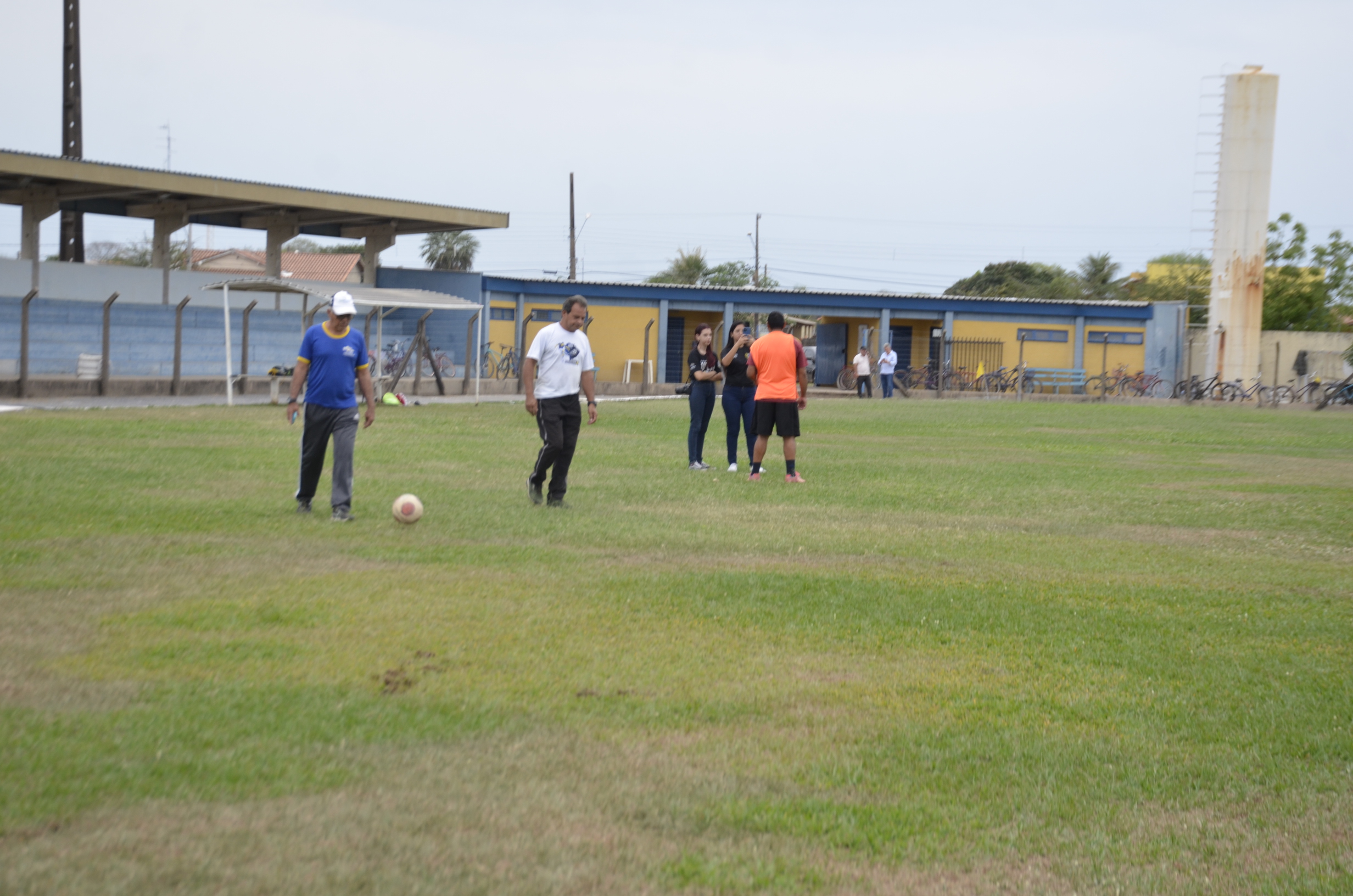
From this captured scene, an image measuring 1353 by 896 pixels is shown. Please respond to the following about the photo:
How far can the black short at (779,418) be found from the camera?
44.3 feet

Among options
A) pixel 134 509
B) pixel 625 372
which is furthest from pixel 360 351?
pixel 625 372

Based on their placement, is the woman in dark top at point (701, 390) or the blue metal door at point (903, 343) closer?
the woman in dark top at point (701, 390)

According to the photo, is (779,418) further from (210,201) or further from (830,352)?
(830,352)

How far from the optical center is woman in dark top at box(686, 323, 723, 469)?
14.8 meters

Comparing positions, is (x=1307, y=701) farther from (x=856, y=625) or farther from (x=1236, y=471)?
(x=1236, y=471)

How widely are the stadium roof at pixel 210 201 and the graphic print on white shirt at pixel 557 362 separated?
23.4 meters

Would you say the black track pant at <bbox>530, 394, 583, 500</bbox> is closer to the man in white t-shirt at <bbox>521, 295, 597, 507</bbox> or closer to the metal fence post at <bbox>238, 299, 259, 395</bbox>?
the man in white t-shirt at <bbox>521, 295, 597, 507</bbox>

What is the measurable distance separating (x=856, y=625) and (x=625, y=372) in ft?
132

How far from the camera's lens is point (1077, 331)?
4947 centimetres

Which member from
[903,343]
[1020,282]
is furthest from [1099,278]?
[903,343]

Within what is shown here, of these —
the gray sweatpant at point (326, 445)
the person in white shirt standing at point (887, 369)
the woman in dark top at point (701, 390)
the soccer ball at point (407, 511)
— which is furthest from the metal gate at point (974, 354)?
the soccer ball at point (407, 511)

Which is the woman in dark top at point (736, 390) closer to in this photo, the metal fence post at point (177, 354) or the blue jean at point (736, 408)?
the blue jean at point (736, 408)

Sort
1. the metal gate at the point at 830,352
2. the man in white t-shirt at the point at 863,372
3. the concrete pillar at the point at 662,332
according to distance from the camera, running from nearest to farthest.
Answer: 1. the man in white t-shirt at the point at 863,372
2. the concrete pillar at the point at 662,332
3. the metal gate at the point at 830,352

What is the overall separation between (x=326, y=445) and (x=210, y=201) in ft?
90.6
